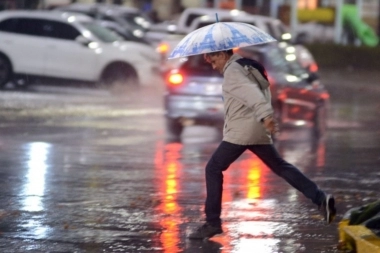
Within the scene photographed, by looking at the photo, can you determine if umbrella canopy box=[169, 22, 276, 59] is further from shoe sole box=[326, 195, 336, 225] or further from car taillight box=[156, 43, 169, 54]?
car taillight box=[156, 43, 169, 54]

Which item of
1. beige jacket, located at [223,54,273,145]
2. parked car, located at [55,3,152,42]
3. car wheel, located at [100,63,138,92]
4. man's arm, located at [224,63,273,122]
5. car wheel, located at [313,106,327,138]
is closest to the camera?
man's arm, located at [224,63,273,122]

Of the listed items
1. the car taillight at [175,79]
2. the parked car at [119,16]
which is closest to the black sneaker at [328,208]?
the car taillight at [175,79]

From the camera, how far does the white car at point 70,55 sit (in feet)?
70.8

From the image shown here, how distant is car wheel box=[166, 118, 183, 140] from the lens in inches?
580

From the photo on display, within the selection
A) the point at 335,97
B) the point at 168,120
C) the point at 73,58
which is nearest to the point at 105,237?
the point at 168,120

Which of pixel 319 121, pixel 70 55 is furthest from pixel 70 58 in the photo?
pixel 319 121

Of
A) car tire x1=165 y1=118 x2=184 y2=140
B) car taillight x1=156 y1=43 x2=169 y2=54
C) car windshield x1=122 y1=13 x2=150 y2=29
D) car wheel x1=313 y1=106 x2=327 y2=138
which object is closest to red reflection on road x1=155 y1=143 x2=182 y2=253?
car tire x1=165 y1=118 x2=184 y2=140

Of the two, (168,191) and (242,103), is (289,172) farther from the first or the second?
(168,191)

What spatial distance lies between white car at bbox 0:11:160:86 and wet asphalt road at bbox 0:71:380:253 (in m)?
3.24

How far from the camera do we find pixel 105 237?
7.72 metres

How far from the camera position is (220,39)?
7617mm

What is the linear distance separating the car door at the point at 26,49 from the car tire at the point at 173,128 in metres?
7.42

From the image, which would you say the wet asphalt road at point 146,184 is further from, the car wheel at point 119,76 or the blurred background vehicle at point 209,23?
the blurred background vehicle at point 209,23

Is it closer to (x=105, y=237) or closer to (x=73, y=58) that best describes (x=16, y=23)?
(x=73, y=58)
